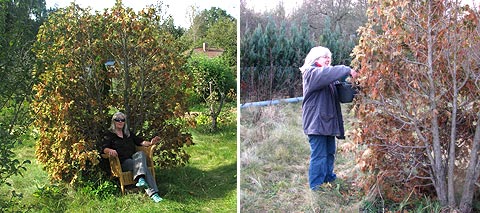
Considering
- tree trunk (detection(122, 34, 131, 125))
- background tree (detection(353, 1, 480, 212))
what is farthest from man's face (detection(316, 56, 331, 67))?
tree trunk (detection(122, 34, 131, 125))

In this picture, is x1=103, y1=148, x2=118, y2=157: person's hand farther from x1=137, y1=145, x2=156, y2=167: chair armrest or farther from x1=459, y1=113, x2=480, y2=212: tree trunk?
x1=459, y1=113, x2=480, y2=212: tree trunk

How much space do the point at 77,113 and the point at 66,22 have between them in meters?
0.79

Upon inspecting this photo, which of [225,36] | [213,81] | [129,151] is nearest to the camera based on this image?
[129,151]

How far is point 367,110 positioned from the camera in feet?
11.2

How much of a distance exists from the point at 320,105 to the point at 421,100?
2.29ft

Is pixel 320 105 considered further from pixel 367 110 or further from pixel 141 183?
pixel 141 183

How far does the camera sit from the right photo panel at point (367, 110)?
3213 millimetres

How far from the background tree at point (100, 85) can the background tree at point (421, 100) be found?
2051 mm

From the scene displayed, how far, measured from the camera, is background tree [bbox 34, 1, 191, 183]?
451 cm

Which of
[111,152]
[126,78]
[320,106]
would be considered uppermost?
[126,78]

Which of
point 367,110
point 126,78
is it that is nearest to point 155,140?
point 126,78

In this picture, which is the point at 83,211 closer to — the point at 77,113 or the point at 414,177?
the point at 77,113

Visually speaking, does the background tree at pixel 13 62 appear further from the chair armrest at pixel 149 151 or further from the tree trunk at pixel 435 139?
the tree trunk at pixel 435 139

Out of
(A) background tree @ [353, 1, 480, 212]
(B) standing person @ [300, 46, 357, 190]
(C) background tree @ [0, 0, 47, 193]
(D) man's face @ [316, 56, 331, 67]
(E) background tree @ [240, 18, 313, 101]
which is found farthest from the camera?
(E) background tree @ [240, 18, 313, 101]
